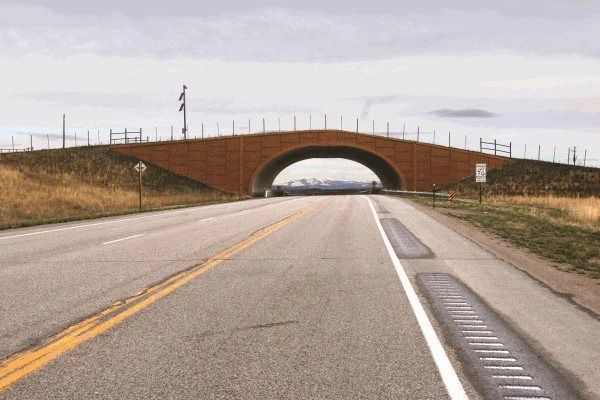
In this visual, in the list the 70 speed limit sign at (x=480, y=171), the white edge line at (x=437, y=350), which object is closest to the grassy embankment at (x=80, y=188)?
the white edge line at (x=437, y=350)

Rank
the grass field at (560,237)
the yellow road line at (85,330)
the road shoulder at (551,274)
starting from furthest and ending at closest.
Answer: the grass field at (560,237) → the road shoulder at (551,274) → the yellow road line at (85,330)

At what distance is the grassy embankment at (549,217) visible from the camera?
11.9 metres

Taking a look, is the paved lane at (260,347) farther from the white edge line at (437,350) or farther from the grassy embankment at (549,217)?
the grassy embankment at (549,217)

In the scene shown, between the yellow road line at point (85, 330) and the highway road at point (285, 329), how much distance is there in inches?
0.8

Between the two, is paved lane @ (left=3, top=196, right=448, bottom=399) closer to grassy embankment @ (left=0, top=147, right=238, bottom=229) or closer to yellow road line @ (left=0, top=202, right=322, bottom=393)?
yellow road line @ (left=0, top=202, right=322, bottom=393)

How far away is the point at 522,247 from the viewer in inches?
505

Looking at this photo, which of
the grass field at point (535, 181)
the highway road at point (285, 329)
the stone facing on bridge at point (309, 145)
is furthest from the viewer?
the stone facing on bridge at point (309, 145)

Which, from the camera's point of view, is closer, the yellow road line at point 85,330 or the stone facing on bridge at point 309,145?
the yellow road line at point 85,330

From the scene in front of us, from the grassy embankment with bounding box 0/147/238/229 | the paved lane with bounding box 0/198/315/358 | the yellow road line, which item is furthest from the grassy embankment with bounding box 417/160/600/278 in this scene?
the grassy embankment with bounding box 0/147/238/229

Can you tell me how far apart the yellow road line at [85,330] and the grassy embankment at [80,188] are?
45.2 ft

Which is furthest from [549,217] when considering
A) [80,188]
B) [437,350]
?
[80,188]

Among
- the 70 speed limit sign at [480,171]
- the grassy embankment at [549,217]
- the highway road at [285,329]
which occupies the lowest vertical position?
the grassy embankment at [549,217]

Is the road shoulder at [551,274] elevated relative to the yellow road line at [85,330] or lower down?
lower down

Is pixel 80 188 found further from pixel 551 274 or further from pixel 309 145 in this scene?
pixel 551 274
